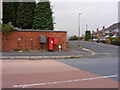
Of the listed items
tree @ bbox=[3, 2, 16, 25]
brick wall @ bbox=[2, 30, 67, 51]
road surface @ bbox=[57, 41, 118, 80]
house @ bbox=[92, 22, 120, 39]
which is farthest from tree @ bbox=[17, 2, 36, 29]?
house @ bbox=[92, 22, 120, 39]

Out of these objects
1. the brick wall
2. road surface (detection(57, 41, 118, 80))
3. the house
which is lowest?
road surface (detection(57, 41, 118, 80))

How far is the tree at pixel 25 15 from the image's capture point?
1254 inches

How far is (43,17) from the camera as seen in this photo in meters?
28.7

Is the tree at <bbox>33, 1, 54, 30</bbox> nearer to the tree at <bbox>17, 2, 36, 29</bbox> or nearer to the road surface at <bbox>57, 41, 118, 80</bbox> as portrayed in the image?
the tree at <bbox>17, 2, 36, 29</bbox>

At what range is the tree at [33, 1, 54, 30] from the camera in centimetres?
2864

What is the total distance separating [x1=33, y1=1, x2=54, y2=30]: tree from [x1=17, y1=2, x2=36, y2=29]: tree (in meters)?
3.25

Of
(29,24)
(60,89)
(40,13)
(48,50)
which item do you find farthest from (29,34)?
(60,89)

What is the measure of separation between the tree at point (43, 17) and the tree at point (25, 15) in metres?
3.25

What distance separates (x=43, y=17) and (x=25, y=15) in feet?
16.3

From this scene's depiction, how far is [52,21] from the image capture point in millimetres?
29797

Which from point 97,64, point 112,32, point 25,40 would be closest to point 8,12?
point 25,40

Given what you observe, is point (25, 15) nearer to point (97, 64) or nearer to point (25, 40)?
point (25, 40)

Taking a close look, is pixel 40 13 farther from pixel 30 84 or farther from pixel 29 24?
pixel 30 84

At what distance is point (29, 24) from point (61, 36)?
12778 millimetres
